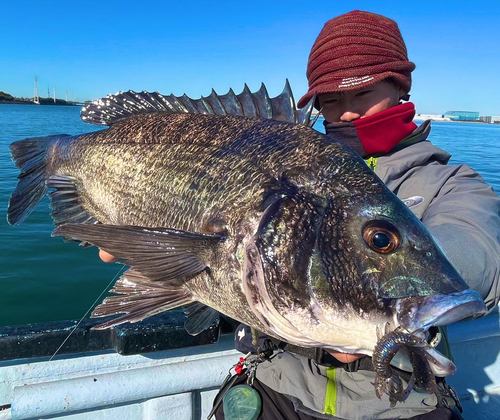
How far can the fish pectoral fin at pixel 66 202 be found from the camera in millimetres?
2803

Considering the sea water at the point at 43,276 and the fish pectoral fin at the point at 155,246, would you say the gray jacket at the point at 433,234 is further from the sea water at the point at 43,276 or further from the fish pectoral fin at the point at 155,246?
the sea water at the point at 43,276

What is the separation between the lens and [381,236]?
1.40 meters

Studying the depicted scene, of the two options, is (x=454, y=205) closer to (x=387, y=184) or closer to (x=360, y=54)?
(x=387, y=184)

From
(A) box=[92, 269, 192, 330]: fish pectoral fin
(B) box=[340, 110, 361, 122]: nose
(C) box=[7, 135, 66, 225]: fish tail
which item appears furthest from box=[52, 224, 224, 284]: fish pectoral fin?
(C) box=[7, 135, 66, 225]: fish tail

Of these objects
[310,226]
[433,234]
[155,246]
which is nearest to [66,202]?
[155,246]

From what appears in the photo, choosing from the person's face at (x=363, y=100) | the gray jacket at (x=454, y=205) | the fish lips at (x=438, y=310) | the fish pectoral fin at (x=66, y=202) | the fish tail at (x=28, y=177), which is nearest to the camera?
the fish lips at (x=438, y=310)

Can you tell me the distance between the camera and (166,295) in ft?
6.36

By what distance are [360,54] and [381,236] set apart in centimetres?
140

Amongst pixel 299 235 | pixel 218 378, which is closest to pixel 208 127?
pixel 299 235

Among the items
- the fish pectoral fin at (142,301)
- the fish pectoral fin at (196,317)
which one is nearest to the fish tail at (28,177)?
the fish pectoral fin at (142,301)

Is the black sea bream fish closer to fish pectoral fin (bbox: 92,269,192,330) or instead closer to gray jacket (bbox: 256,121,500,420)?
fish pectoral fin (bbox: 92,269,192,330)

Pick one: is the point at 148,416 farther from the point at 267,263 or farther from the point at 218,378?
the point at 267,263

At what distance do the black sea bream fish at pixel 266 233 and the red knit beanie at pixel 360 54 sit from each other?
414 mm

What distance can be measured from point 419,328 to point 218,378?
6.42ft
